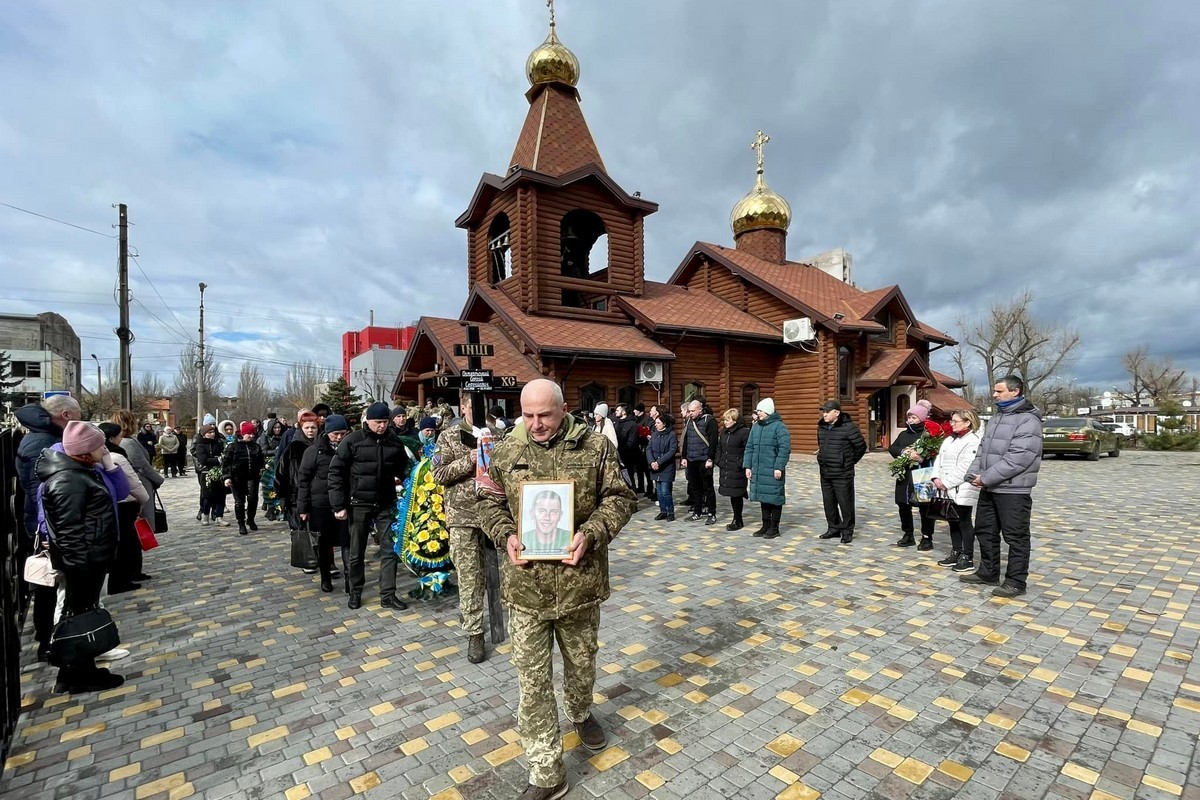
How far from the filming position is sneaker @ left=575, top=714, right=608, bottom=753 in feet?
9.53

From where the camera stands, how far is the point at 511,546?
8.50ft

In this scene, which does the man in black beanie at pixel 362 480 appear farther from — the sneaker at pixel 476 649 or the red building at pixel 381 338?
the red building at pixel 381 338

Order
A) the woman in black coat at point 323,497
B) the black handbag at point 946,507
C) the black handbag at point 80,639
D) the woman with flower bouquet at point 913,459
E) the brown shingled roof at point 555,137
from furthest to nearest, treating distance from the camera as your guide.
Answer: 1. the brown shingled roof at point 555,137
2. the woman with flower bouquet at point 913,459
3. the black handbag at point 946,507
4. the woman in black coat at point 323,497
5. the black handbag at point 80,639

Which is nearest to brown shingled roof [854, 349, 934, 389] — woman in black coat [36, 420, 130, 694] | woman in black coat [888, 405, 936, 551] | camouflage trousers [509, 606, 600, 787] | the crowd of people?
the crowd of people

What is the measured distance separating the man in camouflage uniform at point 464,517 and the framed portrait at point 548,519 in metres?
1.75

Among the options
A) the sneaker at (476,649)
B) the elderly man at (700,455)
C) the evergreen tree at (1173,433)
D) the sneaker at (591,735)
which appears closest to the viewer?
the sneaker at (591,735)

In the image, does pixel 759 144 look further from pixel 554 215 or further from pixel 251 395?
pixel 251 395

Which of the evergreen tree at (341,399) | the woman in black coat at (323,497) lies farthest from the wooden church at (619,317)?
the woman in black coat at (323,497)

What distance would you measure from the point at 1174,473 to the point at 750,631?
55.8 ft

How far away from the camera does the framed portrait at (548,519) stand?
251cm

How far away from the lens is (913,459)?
668cm

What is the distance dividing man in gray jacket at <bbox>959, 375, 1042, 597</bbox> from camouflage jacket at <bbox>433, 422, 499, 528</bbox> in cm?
462

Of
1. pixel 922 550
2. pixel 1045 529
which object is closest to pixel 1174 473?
pixel 1045 529

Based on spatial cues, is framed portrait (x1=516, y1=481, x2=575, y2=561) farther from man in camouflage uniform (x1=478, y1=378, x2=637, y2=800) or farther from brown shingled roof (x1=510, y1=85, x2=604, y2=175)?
brown shingled roof (x1=510, y1=85, x2=604, y2=175)
